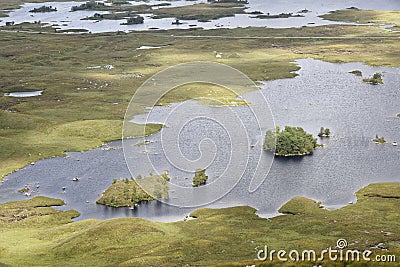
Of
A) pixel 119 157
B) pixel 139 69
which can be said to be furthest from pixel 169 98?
pixel 119 157

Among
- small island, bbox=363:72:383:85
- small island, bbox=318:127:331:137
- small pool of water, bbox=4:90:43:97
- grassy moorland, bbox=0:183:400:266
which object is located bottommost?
grassy moorland, bbox=0:183:400:266

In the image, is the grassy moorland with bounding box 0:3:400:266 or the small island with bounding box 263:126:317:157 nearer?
the grassy moorland with bounding box 0:3:400:266

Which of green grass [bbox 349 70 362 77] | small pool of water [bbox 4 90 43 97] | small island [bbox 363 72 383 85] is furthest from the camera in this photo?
green grass [bbox 349 70 362 77]

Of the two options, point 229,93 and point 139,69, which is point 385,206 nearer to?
point 229,93

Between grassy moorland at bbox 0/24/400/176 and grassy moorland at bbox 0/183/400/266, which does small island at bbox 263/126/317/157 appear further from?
grassy moorland at bbox 0/24/400/176

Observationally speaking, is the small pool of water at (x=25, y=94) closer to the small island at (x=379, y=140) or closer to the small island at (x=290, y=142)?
the small island at (x=290, y=142)

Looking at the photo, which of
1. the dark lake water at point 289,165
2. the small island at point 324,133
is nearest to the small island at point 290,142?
the dark lake water at point 289,165

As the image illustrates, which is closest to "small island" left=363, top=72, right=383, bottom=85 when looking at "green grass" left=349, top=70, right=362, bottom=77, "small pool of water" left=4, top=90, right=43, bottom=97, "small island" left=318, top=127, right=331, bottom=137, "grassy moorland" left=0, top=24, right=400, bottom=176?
"green grass" left=349, top=70, right=362, bottom=77
